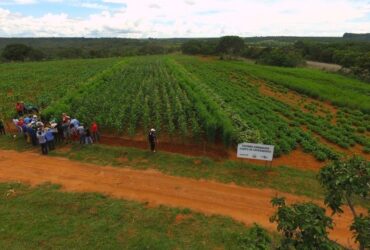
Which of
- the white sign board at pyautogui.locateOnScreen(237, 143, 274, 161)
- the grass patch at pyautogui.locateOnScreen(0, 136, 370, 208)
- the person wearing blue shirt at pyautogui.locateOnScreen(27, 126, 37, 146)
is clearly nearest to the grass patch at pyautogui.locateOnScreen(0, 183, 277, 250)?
the grass patch at pyautogui.locateOnScreen(0, 136, 370, 208)

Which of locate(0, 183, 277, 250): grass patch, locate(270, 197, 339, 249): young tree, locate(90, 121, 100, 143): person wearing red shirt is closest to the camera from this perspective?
locate(270, 197, 339, 249): young tree

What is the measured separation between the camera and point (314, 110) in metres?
29.2

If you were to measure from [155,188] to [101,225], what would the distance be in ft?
10.7

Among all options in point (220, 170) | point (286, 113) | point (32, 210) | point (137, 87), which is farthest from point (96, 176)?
point (137, 87)

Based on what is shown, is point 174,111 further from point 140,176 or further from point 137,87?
point 137,87

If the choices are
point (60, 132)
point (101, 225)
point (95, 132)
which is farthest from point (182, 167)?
point (60, 132)

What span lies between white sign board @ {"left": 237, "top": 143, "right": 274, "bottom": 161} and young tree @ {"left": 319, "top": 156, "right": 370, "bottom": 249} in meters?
10.3

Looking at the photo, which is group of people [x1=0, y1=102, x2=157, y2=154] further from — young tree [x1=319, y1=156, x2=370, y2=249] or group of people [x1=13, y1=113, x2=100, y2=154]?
young tree [x1=319, y1=156, x2=370, y2=249]

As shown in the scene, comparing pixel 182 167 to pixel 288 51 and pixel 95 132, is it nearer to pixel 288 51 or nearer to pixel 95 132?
pixel 95 132

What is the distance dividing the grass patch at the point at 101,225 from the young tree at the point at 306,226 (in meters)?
5.23

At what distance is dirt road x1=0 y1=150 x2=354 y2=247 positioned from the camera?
1201cm

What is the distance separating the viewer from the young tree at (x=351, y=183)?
4.49 m

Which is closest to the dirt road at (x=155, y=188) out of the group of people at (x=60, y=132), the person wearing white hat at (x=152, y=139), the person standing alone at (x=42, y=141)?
the person standing alone at (x=42, y=141)

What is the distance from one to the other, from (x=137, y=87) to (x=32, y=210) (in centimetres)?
2393
